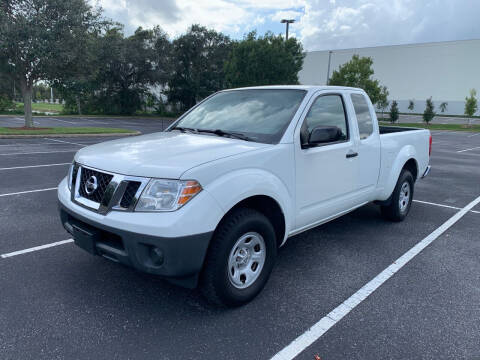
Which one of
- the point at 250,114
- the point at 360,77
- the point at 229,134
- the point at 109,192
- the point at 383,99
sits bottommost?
the point at 109,192

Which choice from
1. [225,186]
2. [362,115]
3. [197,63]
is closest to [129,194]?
[225,186]

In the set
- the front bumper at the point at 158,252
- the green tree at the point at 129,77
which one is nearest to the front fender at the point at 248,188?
the front bumper at the point at 158,252

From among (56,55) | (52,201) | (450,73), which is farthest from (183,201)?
(450,73)

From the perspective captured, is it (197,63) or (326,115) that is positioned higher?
(197,63)

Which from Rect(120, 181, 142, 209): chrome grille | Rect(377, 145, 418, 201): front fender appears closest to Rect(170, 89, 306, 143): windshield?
Rect(120, 181, 142, 209): chrome grille

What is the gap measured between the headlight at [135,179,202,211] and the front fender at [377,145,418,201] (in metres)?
3.15

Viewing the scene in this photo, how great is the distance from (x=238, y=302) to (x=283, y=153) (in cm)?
132

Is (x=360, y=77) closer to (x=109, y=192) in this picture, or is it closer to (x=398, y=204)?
(x=398, y=204)

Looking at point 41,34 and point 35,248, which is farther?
point 41,34

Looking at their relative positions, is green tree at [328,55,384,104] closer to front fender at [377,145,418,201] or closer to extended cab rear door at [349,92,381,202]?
front fender at [377,145,418,201]

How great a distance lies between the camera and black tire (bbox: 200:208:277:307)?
9.09 ft

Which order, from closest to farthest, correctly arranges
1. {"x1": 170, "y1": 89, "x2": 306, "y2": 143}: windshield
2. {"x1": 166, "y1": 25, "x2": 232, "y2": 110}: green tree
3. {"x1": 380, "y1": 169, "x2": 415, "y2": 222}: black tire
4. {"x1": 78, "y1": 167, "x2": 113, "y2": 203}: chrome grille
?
1. {"x1": 78, "y1": 167, "x2": 113, "y2": 203}: chrome grille
2. {"x1": 170, "y1": 89, "x2": 306, "y2": 143}: windshield
3. {"x1": 380, "y1": 169, "x2": 415, "y2": 222}: black tire
4. {"x1": 166, "y1": 25, "x2": 232, "y2": 110}: green tree

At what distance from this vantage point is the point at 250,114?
381 centimetres

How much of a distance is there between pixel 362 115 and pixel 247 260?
2.53m
